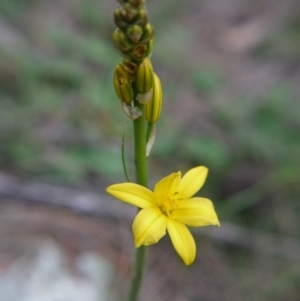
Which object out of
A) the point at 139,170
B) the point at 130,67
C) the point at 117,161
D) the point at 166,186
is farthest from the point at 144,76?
the point at 117,161

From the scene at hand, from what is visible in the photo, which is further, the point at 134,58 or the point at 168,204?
the point at 168,204

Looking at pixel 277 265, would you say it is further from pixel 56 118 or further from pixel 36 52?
pixel 36 52

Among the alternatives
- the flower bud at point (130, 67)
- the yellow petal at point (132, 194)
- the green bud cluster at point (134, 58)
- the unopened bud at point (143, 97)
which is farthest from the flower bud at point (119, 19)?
the yellow petal at point (132, 194)

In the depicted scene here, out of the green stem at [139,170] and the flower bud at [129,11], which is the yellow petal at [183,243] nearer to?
the green stem at [139,170]

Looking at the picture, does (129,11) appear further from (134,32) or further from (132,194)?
(132,194)

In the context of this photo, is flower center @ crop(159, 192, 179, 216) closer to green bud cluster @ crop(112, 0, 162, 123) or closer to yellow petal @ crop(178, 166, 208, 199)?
yellow petal @ crop(178, 166, 208, 199)

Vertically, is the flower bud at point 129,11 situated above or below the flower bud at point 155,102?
above
